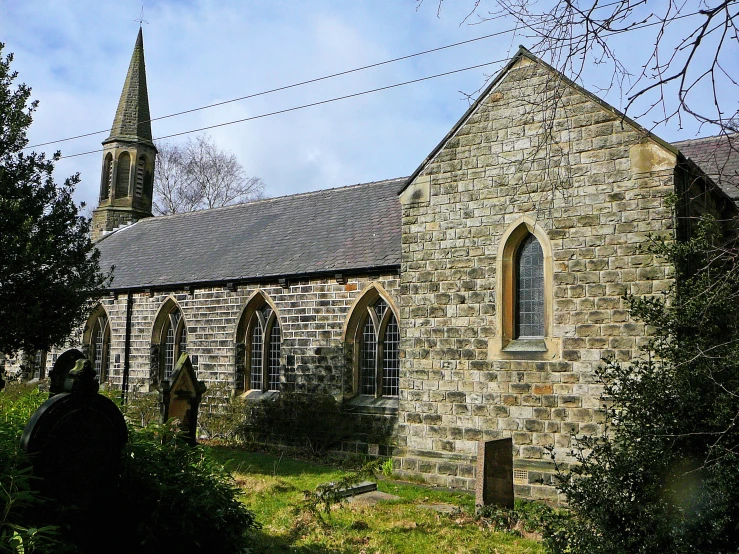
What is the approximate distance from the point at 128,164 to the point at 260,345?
48.6 feet

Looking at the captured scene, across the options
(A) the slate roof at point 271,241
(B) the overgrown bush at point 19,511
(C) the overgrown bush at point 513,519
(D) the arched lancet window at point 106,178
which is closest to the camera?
(B) the overgrown bush at point 19,511

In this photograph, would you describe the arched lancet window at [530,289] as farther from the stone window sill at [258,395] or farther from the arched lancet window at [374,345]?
the stone window sill at [258,395]

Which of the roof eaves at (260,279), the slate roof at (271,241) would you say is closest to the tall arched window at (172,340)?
the roof eaves at (260,279)

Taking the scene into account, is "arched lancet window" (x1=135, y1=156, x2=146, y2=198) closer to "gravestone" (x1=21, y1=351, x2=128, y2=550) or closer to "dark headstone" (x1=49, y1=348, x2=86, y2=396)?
"dark headstone" (x1=49, y1=348, x2=86, y2=396)

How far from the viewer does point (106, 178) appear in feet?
94.7

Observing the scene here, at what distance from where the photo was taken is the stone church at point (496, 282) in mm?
10312

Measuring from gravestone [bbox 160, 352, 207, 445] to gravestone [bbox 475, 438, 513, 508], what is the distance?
4.77 m

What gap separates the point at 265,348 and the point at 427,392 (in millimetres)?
6535

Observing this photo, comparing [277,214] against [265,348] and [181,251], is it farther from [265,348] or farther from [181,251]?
[265,348]

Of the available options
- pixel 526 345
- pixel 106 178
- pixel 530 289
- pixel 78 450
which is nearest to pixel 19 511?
pixel 78 450

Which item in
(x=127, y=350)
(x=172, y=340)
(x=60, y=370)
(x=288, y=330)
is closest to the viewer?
(x=60, y=370)

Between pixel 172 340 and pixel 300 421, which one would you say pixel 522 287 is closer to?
pixel 300 421

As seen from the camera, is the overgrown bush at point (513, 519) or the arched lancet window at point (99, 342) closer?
the overgrown bush at point (513, 519)

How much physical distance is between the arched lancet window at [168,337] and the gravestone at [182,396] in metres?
8.07
